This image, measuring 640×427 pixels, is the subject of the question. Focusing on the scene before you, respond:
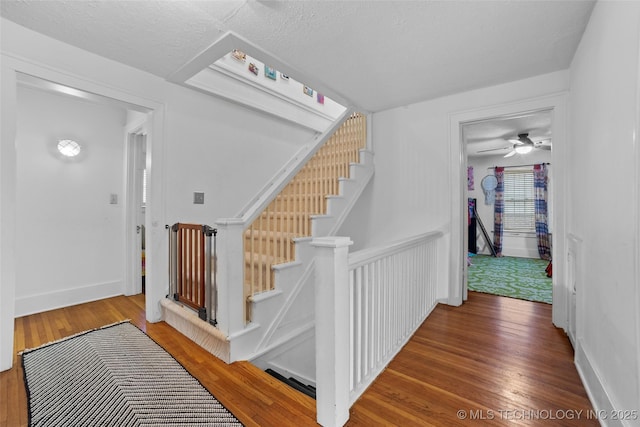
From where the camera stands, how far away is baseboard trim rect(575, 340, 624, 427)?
1247mm

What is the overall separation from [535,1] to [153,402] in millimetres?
3236

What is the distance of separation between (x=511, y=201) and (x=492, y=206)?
0.39 m

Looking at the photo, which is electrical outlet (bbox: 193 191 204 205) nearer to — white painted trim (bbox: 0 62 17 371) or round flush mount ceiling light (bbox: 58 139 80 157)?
white painted trim (bbox: 0 62 17 371)

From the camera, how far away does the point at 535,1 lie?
1617mm

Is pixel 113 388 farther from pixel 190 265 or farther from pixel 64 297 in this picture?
pixel 64 297

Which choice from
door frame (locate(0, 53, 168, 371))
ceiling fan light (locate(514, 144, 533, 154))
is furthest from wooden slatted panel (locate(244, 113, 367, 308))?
ceiling fan light (locate(514, 144, 533, 154))

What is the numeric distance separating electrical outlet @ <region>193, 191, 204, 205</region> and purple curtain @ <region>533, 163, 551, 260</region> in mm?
6560

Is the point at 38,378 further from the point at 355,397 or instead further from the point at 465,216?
the point at 465,216

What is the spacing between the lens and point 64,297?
2.95 m

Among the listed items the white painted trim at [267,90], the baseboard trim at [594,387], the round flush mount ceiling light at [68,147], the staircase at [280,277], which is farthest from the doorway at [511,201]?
the round flush mount ceiling light at [68,147]

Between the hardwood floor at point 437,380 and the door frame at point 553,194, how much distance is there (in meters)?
0.40

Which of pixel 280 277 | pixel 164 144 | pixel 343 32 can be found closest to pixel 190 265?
pixel 280 277

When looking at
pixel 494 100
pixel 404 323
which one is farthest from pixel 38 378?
pixel 494 100

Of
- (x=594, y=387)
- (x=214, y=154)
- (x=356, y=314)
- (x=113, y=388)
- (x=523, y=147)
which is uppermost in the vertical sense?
(x=523, y=147)
